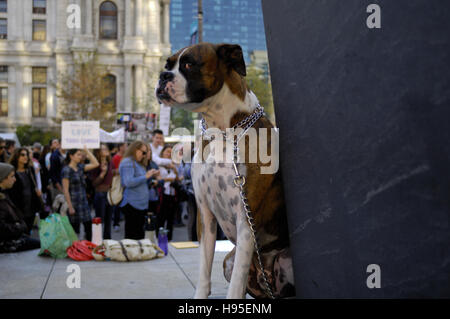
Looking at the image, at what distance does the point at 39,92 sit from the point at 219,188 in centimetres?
5928

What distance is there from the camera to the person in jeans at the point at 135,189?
25.6 ft

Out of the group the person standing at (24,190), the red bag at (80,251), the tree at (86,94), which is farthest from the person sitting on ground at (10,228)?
the tree at (86,94)

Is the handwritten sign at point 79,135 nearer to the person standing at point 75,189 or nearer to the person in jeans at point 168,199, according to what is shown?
the person standing at point 75,189

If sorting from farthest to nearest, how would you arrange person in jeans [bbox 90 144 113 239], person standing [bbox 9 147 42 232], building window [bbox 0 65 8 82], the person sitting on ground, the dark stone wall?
building window [bbox 0 65 8 82] < person in jeans [bbox 90 144 113 239] < person standing [bbox 9 147 42 232] < the person sitting on ground < the dark stone wall

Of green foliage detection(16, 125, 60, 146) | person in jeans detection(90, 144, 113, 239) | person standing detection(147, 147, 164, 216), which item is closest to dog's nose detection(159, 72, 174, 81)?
person standing detection(147, 147, 164, 216)

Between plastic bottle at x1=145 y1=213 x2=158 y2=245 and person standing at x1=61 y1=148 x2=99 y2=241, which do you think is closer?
plastic bottle at x1=145 y1=213 x2=158 y2=245

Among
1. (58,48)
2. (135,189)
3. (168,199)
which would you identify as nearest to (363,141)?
(135,189)

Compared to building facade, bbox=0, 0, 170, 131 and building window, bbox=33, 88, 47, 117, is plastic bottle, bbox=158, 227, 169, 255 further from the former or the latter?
building window, bbox=33, 88, 47, 117

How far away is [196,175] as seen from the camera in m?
2.65

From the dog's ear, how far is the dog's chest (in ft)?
1.37

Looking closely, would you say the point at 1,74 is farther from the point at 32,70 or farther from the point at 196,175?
the point at 196,175

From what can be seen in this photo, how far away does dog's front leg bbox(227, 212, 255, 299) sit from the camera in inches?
95.6
